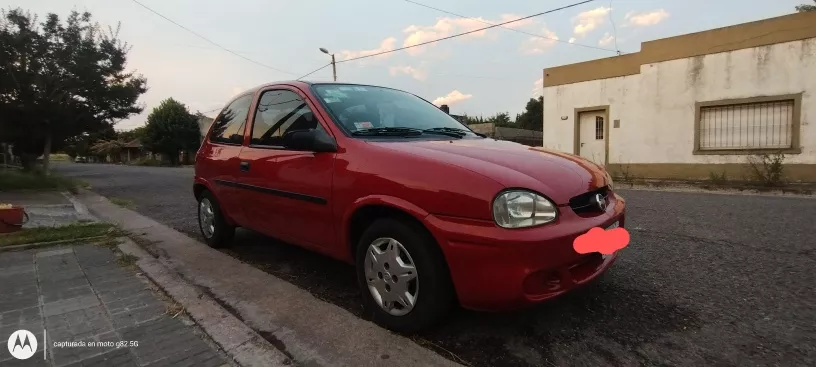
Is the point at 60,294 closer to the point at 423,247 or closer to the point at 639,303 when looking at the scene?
the point at 423,247

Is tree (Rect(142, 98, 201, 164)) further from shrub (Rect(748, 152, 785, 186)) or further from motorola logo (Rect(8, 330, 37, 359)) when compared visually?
motorola logo (Rect(8, 330, 37, 359))

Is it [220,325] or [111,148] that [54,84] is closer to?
[220,325]

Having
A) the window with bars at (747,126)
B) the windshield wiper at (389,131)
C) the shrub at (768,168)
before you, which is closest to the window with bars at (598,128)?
the window with bars at (747,126)

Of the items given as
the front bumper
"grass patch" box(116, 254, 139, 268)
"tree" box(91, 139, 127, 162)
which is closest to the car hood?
the front bumper

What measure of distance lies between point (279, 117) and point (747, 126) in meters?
11.9

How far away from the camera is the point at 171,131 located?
4334cm

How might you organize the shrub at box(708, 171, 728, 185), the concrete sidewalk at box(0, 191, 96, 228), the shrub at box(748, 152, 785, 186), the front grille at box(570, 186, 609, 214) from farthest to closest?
1. the shrub at box(708, 171, 728, 185)
2. the shrub at box(748, 152, 785, 186)
3. the concrete sidewalk at box(0, 191, 96, 228)
4. the front grille at box(570, 186, 609, 214)

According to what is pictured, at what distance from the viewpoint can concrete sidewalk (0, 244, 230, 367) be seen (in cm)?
227

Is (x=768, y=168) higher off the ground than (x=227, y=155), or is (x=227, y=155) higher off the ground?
(x=227, y=155)

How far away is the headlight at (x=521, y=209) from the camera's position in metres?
2.11

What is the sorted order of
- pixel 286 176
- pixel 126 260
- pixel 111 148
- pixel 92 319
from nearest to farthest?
pixel 92 319 → pixel 286 176 → pixel 126 260 → pixel 111 148

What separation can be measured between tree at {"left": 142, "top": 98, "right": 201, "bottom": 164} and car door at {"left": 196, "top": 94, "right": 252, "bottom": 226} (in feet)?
141

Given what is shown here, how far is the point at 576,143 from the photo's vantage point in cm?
1434

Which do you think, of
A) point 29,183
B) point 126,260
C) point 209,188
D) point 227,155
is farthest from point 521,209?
point 29,183
